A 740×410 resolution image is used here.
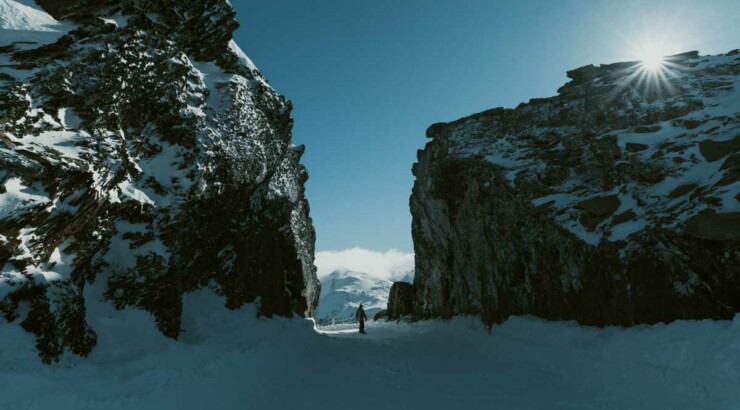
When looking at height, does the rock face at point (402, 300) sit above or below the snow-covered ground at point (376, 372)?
above

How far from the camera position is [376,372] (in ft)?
46.8

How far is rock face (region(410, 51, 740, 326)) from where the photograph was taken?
12414mm

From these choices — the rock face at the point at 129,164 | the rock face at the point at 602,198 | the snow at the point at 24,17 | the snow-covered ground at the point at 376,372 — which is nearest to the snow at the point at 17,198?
the rock face at the point at 129,164

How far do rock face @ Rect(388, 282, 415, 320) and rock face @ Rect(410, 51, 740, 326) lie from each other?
1604cm

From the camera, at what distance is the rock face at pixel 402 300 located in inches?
1937

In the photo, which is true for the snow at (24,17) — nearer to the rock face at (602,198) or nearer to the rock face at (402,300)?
the rock face at (602,198)

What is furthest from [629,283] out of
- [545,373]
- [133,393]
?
[133,393]

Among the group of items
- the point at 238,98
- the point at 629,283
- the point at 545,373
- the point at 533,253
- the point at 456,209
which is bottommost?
the point at 545,373

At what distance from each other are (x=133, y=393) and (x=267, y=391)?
3.46 metres

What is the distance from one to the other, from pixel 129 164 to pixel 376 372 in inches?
458

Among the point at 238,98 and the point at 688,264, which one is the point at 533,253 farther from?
the point at 238,98

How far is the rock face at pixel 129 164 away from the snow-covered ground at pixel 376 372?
3.21 feet

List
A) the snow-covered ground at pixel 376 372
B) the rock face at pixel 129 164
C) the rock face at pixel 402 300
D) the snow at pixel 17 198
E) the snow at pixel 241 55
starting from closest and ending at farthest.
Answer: the snow-covered ground at pixel 376 372 < the snow at pixel 17 198 < the rock face at pixel 129 164 < the snow at pixel 241 55 < the rock face at pixel 402 300

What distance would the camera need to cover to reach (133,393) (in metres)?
9.22
